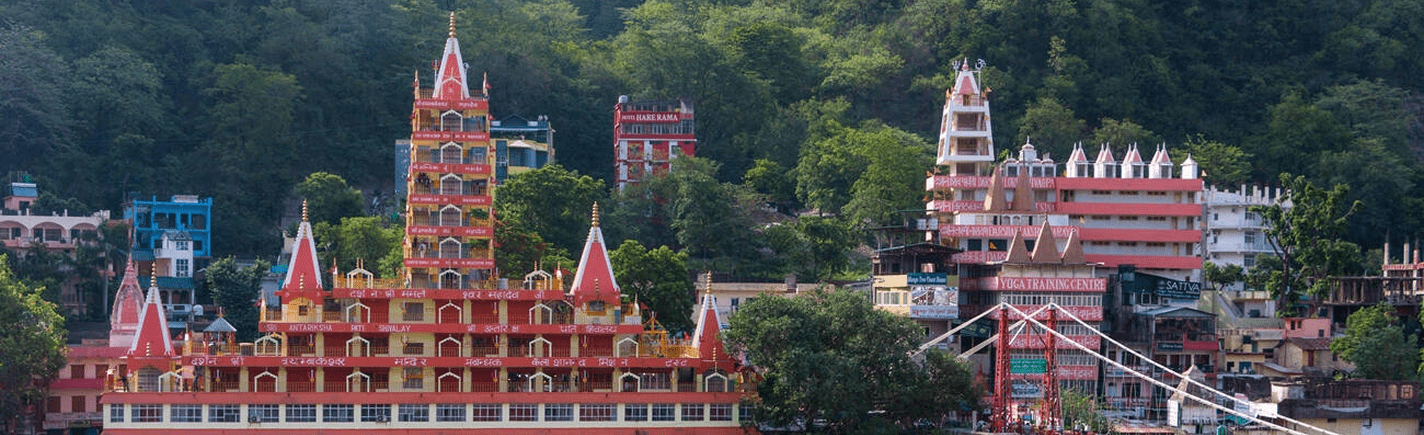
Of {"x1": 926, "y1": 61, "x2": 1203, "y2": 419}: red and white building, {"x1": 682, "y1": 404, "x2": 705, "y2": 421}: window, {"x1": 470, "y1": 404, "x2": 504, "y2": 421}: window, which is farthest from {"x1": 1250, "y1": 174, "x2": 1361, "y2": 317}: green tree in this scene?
{"x1": 470, "y1": 404, "x2": 504, "y2": 421}: window

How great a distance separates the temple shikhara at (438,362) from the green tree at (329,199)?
24.2m

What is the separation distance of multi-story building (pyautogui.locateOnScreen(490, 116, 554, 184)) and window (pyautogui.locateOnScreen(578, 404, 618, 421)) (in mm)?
30405

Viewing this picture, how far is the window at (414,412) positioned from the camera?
84500 millimetres

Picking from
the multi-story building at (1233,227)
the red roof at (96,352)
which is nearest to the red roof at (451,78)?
the red roof at (96,352)

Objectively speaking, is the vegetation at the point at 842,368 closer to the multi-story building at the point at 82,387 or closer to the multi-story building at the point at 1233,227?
the multi-story building at the point at 82,387

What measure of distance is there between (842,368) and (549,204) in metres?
25.8

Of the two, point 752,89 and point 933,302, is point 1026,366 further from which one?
point 752,89

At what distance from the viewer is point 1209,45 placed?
134m

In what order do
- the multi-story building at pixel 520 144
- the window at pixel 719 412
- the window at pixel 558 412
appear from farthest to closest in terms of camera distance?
the multi-story building at pixel 520 144 → the window at pixel 719 412 → the window at pixel 558 412

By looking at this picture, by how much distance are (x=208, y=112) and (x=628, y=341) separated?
41.6 metres

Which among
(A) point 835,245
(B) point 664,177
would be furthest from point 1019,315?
(B) point 664,177

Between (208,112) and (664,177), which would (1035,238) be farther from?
(208,112)

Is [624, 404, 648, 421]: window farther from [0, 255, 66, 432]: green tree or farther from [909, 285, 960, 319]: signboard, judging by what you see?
[0, 255, 66, 432]: green tree

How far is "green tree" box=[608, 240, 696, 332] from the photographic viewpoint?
97125 millimetres
